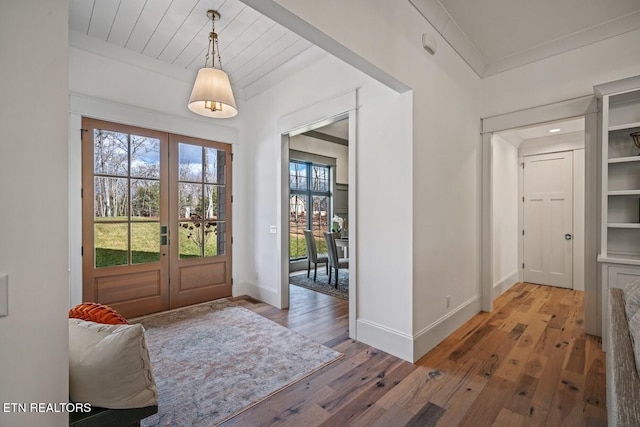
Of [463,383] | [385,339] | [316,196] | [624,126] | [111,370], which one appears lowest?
[463,383]

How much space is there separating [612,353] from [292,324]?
2718mm

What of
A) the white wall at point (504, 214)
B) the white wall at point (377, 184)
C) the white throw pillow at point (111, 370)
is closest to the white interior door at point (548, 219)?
the white wall at point (504, 214)

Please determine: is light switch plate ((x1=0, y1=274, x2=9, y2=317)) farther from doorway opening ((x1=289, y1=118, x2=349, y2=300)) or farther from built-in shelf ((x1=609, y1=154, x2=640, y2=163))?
doorway opening ((x1=289, y1=118, x2=349, y2=300))

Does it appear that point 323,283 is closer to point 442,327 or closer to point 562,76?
point 442,327

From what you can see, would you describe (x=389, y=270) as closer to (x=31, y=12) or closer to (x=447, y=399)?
(x=447, y=399)

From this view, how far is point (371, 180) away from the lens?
285 centimetres

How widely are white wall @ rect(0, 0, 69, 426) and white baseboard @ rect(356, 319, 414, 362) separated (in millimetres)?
2302

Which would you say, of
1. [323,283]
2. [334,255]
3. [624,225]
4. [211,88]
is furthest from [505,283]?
[211,88]

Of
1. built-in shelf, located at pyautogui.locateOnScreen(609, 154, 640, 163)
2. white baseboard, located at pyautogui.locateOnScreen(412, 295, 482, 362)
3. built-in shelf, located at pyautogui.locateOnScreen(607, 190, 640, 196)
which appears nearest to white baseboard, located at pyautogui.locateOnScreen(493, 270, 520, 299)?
white baseboard, located at pyautogui.locateOnScreen(412, 295, 482, 362)

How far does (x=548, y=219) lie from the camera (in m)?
5.04

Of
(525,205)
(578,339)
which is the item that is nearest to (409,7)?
(578,339)

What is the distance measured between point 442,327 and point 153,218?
3632 millimetres

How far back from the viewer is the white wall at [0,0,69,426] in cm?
82

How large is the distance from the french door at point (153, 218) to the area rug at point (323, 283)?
56.1 inches
